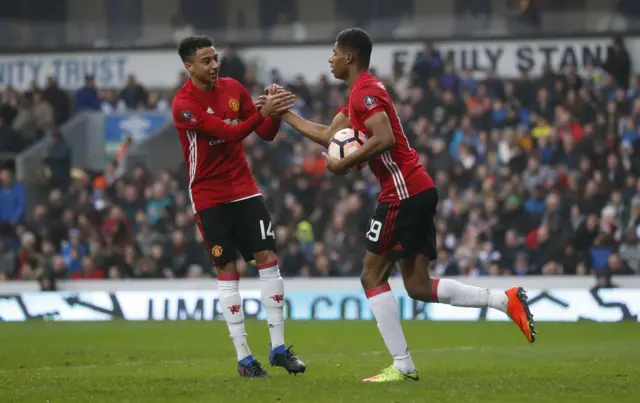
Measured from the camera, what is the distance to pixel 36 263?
2327 centimetres

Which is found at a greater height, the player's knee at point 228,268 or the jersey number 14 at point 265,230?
the jersey number 14 at point 265,230

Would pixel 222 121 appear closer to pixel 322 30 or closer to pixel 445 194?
pixel 445 194

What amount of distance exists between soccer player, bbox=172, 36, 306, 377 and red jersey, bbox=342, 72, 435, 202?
1.13 meters

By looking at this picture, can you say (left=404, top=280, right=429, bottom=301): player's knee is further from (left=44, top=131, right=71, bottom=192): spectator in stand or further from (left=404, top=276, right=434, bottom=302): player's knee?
(left=44, top=131, right=71, bottom=192): spectator in stand

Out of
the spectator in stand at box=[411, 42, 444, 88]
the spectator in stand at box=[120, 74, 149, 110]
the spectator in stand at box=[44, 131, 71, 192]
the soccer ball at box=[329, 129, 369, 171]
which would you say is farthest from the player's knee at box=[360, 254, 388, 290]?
the spectator in stand at box=[120, 74, 149, 110]

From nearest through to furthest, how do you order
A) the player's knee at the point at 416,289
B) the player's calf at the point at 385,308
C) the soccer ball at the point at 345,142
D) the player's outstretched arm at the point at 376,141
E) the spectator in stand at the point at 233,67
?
the player's outstretched arm at the point at 376,141 < the soccer ball at the point at 345,142 < the player's calf at the point at 385,308 < the player's knee at the point at 416,289 < the spectator in stand at the point at 233,67

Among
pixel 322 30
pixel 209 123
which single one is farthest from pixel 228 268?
pixel 322 30

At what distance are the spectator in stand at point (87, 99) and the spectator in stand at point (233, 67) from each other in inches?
142

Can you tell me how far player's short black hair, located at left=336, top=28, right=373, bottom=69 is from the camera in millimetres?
9203

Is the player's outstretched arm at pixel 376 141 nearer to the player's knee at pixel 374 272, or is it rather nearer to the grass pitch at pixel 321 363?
the player's knee at pixel 374 272

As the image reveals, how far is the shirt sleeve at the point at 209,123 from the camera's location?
990 centimetres

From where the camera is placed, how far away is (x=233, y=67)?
26.5 metres

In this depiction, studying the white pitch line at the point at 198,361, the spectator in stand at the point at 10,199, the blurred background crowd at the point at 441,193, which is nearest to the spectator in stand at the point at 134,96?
the blurred background crowd at the point at 441,193

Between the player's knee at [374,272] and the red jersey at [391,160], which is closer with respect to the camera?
the red jersey at [391,160]
